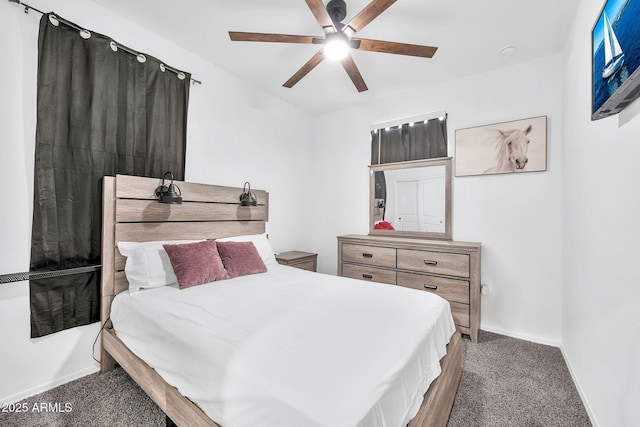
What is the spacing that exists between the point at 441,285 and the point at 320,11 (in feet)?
8.60

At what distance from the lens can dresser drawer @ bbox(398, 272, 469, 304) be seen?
2.63m

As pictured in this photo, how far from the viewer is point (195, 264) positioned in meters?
2.10

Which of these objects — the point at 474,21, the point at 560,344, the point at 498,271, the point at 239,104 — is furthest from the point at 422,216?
the point at 239,104

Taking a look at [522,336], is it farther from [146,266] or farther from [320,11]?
[146,266]

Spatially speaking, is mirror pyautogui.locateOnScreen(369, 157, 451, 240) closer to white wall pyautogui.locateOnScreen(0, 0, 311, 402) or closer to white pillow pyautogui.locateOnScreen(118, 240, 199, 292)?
white wall pyautogui.locateOnScreen(0, 0, 311, 402)

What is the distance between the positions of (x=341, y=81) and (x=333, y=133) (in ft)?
3.24

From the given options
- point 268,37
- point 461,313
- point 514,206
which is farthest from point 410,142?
point 268,37

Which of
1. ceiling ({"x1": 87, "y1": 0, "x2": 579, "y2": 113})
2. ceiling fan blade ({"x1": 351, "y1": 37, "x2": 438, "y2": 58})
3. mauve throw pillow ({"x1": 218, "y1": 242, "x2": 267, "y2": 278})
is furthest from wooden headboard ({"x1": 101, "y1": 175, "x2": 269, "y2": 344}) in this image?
ceiling fan blade ({"x1": 351, "y1": 37, "x2": 438, "y2": 58})

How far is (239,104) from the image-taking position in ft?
10.6

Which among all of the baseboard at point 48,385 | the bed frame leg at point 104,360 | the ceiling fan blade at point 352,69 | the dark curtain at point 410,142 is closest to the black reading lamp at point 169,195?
the bed frame leg at point 104,360

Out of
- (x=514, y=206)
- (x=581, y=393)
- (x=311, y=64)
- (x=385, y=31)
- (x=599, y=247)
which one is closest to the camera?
(x=599, y=247)

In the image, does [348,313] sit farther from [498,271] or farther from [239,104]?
[239,104]

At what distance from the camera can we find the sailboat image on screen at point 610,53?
1.21m

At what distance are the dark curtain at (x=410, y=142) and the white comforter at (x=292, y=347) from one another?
2.02 meters
